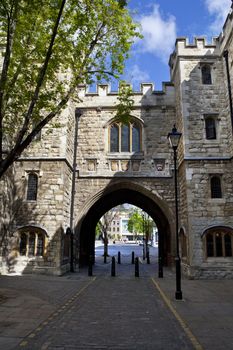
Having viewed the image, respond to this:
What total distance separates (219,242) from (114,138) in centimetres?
740

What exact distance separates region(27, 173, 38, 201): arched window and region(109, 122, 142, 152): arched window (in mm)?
4319

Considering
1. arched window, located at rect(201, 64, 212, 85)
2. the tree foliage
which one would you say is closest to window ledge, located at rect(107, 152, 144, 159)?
arched window, located at rect(201, 64, 212, 85)

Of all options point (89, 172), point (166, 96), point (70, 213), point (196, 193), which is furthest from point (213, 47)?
point (70, 213)

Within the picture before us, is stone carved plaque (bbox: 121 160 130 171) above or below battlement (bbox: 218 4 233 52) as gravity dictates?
below

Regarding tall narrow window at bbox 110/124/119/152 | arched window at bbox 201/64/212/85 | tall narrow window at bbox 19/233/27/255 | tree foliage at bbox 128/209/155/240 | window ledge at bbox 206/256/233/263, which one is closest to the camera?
window ledge at bbox 206/256/233/263

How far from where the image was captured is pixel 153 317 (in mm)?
6102

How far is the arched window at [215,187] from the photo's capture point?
504 inches

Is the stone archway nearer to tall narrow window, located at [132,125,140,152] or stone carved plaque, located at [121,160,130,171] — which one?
stone carved plaque, located at [121,160,130,171]

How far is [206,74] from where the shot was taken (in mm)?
14430

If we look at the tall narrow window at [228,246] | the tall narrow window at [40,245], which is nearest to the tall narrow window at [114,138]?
the tall narrow window at [40,245]

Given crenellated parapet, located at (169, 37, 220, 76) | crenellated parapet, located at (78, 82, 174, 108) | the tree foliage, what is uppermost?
crenellated parapet, located at (169, 37, 220, 76)

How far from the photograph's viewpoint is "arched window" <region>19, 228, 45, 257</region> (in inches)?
497

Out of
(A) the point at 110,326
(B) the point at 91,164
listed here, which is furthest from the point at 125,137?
(A) the point at 110,326

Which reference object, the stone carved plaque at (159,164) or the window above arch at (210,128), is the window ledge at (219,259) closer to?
the stone carved plaque at (159,164)
